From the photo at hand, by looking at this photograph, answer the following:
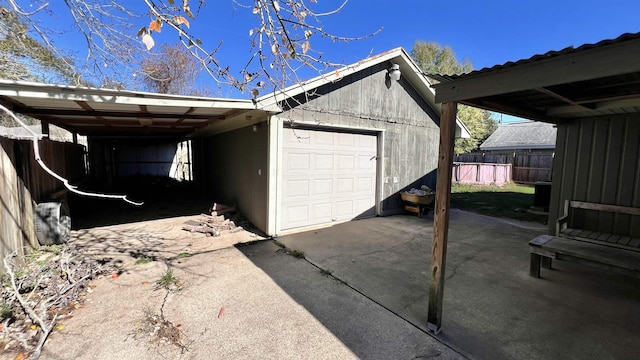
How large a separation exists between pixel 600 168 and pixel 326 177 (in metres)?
4.49

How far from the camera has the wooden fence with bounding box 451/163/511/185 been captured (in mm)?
15406

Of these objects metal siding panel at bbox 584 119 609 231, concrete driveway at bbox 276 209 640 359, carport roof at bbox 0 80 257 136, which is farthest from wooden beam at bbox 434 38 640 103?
carport roof at bbox 0 80 257 136

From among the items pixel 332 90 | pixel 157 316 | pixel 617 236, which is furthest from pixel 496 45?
pixel 157 316

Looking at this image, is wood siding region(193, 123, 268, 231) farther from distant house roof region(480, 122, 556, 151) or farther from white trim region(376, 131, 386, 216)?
distant house roof region(480, 122, 556, 151)

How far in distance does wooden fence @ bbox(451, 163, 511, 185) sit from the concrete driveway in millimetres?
10481

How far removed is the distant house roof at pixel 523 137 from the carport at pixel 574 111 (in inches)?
678

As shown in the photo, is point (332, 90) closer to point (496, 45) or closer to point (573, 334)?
point (573, 334)

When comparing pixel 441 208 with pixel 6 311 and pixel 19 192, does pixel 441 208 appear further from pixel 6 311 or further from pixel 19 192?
pixel 19 192

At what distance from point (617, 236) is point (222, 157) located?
847 cm

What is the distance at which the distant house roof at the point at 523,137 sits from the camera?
18750mm

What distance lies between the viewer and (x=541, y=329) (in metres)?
2.56

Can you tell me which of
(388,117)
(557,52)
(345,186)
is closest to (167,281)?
(345,186)

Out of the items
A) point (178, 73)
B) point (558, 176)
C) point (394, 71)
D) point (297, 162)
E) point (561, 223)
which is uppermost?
point (178, 73)

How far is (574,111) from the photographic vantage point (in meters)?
3.81
